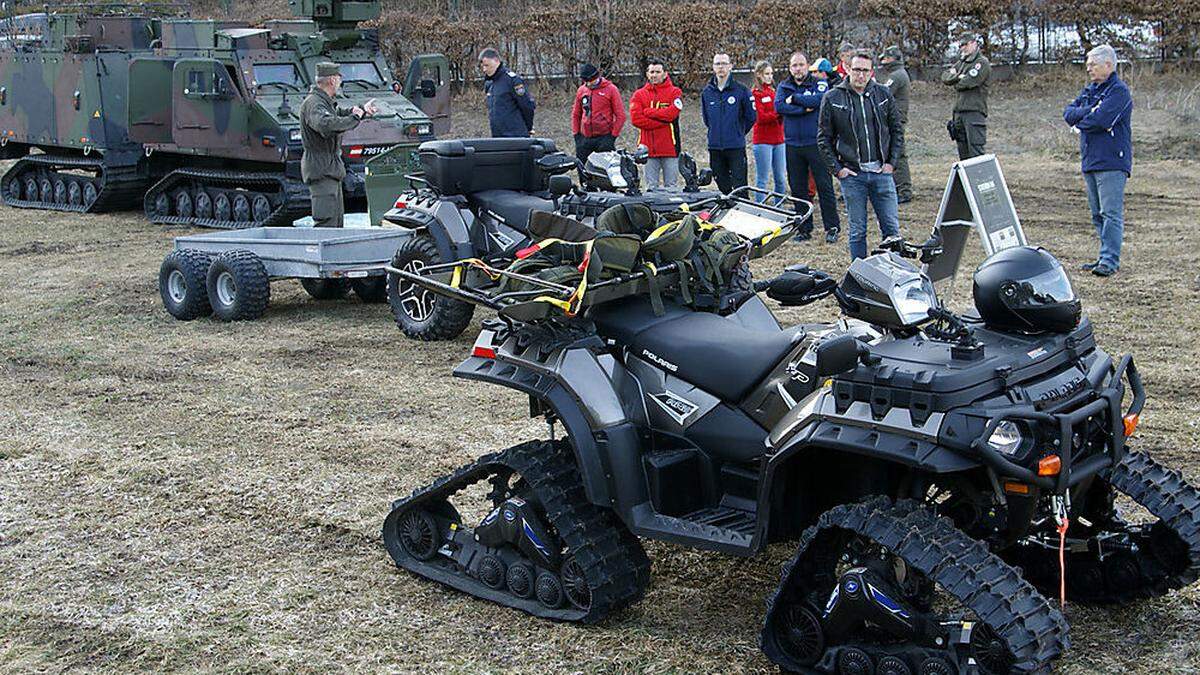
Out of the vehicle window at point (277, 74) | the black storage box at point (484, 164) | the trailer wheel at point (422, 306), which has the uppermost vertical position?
the vehicle window at point (277, 74)

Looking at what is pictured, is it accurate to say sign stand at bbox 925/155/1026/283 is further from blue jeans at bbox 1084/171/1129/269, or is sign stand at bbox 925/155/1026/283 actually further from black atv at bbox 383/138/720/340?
blue jeans at bbox 1084/171/1129/269

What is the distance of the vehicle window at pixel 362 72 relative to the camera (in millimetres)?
16500

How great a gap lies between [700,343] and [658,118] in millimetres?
9597

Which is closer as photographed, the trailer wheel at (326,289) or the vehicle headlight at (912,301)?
the vehicle headlight at (912,301)

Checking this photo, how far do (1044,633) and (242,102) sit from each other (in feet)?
42.6

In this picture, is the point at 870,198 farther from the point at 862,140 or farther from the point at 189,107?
the point at 189,107

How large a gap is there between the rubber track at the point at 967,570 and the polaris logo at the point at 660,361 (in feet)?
3.05

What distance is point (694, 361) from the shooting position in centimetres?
493

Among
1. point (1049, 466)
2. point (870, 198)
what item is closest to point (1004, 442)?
point (1049, 466)

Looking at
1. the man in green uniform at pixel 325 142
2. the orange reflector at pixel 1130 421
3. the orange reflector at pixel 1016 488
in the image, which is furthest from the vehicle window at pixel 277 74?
the orange reflector at pixel 1016 488

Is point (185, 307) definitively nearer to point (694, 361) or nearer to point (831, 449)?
point (694, 361)

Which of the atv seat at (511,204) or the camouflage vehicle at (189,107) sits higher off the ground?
the camouflage vehicle at (189,107)

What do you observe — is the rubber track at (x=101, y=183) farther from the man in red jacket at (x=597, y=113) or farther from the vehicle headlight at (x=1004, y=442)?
the vehicle headlight at (x=1004, y=442)

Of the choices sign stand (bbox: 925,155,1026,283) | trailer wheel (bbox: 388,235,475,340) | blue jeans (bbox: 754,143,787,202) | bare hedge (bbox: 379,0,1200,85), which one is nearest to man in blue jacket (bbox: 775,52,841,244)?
blue jeans (bbox: 754,143,787,202)
